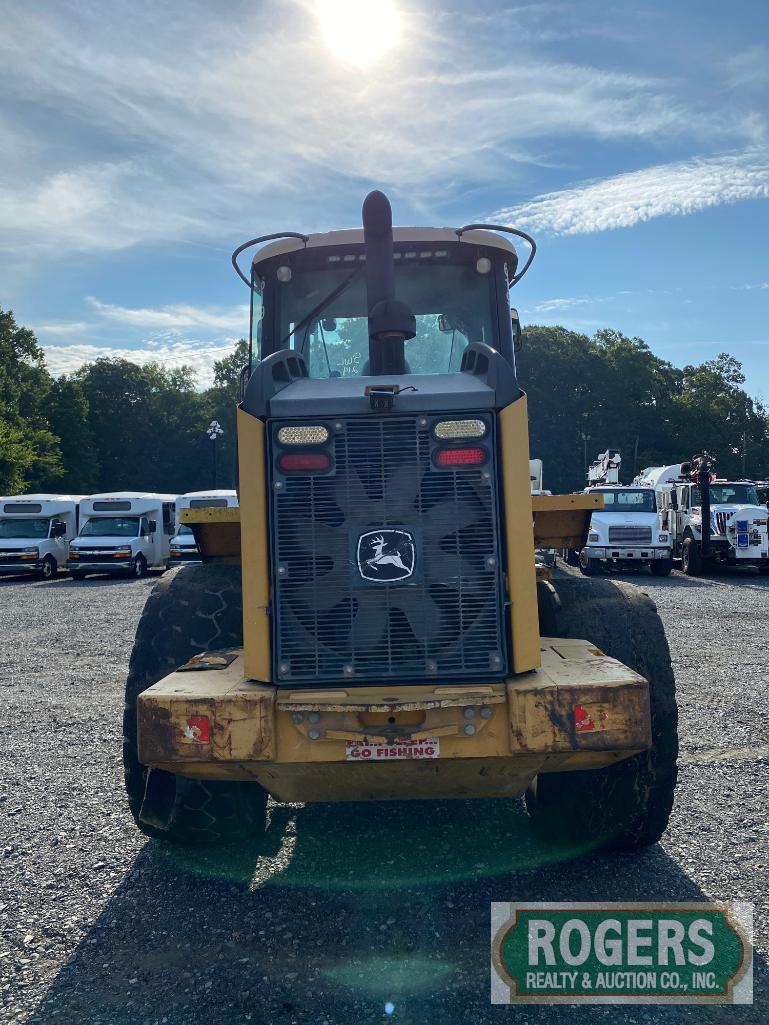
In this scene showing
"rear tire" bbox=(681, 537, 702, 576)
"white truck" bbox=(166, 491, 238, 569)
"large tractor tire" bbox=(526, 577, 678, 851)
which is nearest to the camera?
"large tractor tire" bbox=(526, 577, 678, 851)

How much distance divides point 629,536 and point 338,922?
737 inches

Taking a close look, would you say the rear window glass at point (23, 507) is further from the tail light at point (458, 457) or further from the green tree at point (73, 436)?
the green tree at point (73, 436)

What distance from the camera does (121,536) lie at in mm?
25641

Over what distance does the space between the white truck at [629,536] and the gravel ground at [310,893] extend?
15131 mm

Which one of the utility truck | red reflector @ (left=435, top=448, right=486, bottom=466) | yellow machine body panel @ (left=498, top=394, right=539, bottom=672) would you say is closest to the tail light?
red reflector @ (left=435, top=448, right=486, bottom=466)

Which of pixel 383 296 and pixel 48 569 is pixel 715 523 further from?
pixel 383 296

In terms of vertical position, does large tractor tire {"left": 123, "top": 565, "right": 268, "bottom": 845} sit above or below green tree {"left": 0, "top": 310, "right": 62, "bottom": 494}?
below

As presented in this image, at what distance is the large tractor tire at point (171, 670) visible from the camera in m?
4.21

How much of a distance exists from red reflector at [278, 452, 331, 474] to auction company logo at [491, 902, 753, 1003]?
2.05m

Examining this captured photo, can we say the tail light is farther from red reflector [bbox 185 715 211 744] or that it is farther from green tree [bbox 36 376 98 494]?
green tree [bbox 36 376 98 494]

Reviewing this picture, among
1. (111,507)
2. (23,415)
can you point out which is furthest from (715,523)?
(23,415)

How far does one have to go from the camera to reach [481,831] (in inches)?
190

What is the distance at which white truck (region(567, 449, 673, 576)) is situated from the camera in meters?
21.5

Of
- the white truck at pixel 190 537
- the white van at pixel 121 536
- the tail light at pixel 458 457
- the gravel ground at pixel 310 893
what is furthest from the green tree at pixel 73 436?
the tail light at pixel 458 457
